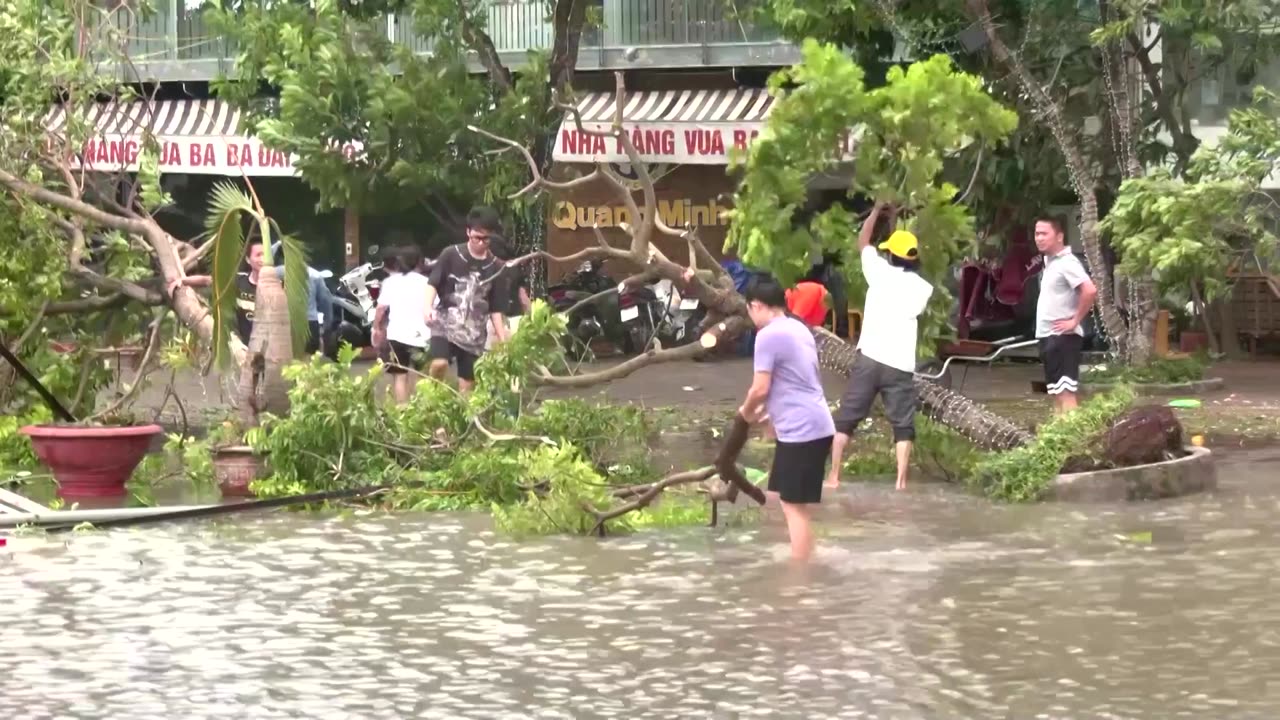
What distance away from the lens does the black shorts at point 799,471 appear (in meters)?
10.9

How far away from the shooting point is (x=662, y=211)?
29234mm

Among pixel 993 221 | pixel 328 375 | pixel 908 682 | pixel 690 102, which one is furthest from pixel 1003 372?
pixel 908 682

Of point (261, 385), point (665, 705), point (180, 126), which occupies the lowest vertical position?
point (665, 705)

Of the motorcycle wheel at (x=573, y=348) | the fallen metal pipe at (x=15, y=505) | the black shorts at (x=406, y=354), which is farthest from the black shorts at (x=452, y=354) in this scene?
the fallen metal pipe at (x=15, y=505)

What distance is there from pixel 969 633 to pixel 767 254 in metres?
4.99

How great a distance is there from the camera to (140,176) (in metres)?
15.8

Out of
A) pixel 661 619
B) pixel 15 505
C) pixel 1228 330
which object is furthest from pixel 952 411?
pixel 1228 330

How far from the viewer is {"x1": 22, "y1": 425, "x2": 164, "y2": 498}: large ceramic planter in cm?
1347

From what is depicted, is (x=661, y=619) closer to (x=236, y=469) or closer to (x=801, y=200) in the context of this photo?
(x=801, y=200)

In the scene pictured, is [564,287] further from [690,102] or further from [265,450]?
[265,450]

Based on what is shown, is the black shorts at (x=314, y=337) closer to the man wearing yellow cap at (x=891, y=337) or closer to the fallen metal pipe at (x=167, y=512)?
the fallen metal pipe at (x=167, y=512)

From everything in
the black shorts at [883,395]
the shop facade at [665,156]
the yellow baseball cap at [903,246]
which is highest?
Result: the shop facade at [665,156]

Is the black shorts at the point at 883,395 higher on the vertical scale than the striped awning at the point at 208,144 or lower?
lower

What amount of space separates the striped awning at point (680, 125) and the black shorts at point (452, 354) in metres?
9.49
